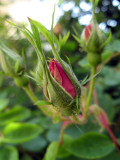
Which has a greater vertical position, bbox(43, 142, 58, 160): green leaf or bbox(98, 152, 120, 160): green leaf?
bbox(43, 142, 58, 160): green leaf

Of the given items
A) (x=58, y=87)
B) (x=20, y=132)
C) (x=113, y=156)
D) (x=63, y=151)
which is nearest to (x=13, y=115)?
(x=20, y=132)

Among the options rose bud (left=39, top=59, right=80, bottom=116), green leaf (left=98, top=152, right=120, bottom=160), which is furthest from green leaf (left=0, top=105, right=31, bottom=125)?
rose bud (left=39, top=59, right=80, bottom=116)

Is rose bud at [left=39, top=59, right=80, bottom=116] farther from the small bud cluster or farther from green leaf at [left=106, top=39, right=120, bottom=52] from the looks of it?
green leaf at [left=106, top=39, right=120, bottom=52]

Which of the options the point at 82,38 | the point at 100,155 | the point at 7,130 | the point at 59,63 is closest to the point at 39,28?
the point at 59,63

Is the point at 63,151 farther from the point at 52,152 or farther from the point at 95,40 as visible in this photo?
the point at 95,40

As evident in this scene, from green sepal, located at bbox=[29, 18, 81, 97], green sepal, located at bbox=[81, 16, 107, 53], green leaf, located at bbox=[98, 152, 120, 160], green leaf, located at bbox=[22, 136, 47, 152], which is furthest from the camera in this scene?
green leaf, located at bbox=[22, 136, 47, 152]

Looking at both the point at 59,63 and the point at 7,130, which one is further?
the point at 7,130

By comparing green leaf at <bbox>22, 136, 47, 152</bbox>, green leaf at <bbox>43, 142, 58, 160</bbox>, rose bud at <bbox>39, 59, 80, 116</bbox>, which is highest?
rose bud at <bbox>39, 59, 80, 116</bbox>

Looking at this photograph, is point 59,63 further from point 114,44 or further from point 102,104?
point 102,104
